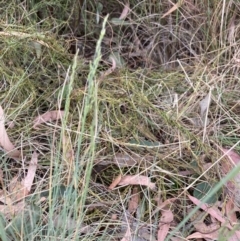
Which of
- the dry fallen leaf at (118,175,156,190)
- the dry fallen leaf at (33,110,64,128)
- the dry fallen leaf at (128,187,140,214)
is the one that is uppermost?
the dry fallen leaf at (33,110,64,128)

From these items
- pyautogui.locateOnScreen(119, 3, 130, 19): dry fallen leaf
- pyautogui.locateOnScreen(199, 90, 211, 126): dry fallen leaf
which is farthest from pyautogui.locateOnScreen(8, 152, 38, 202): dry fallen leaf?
pyautogui.locateOnScreen(119, 3, 130, 19): dry fallen leaf

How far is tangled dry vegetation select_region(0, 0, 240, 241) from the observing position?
1.11 m

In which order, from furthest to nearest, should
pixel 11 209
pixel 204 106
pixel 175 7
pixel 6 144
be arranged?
pixel 175 7, pixel 204 106, pixel 6 144, pixel 11 209

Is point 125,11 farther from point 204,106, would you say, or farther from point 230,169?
point 230,169

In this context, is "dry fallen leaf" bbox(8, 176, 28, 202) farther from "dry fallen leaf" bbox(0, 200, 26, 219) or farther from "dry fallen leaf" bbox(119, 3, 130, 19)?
"dry fallen leaf" bbox(119, 3, 130, 19)

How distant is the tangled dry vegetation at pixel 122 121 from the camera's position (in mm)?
1107

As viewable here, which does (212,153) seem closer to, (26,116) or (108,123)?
(108,123)

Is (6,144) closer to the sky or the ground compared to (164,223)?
closer to the sky

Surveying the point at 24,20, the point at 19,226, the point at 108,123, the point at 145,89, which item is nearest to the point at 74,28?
the point at 24,20

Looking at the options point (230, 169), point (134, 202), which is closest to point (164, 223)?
point (134, 202)

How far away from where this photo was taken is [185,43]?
1567 millimetres

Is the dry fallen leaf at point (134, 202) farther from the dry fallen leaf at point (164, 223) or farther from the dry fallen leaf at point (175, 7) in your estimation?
the dry fallen leaf at point (175, 7)

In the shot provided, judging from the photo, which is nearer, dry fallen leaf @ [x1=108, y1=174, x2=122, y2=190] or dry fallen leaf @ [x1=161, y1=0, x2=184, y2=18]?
dry fallen leaf @ [x1=108, y1=174, x2=122, y2=190]

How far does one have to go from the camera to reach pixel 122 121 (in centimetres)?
128
